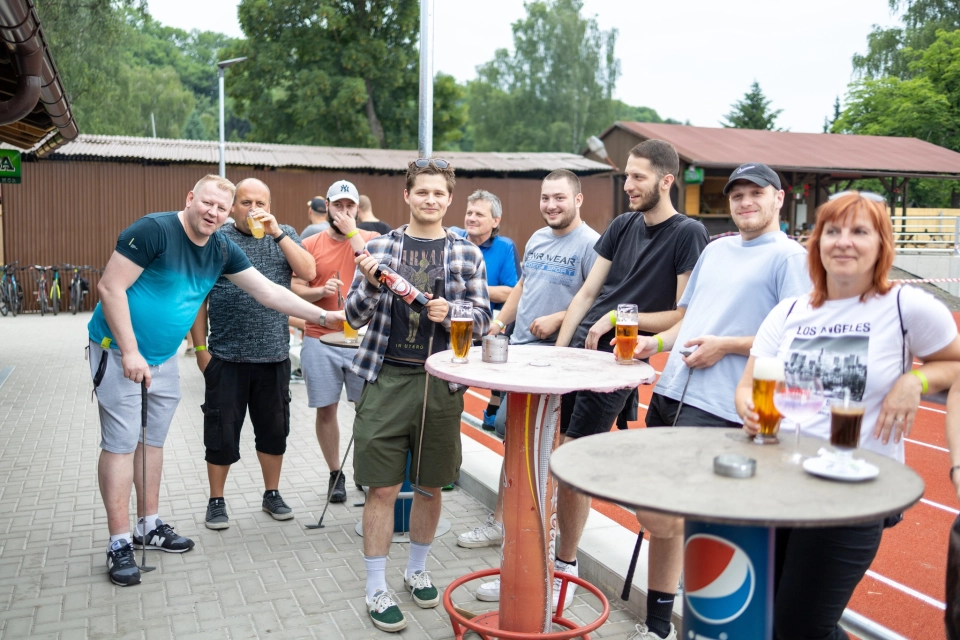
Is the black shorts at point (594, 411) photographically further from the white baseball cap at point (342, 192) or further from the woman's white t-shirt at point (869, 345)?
the white baseball cap at point (342, 192)

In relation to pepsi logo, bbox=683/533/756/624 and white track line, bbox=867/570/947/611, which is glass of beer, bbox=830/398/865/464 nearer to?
pepsi logo, bbox=683/533/756/624

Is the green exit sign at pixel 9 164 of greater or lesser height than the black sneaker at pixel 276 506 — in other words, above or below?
above

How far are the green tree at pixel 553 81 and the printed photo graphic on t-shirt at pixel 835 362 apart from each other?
4927 cm

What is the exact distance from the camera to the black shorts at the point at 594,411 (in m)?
3.90

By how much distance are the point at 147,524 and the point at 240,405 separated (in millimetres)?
845

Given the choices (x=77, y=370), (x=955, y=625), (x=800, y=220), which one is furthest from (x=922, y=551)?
(x=800, y=220)

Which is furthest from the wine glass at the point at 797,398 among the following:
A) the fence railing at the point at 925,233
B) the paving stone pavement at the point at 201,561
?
the fence railing at the point at 925,233

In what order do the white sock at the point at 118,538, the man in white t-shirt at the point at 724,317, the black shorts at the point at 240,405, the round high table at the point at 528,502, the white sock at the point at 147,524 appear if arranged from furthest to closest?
the black shorts at the point at 240,405
the white sock at the point at 147,524
the white sock at the point at 118,538
the round high table at the point at 528,502
the man in white t-shirt at the point at 724,317

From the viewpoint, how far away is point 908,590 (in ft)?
13.3

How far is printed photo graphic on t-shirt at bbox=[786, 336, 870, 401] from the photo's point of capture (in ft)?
8.05

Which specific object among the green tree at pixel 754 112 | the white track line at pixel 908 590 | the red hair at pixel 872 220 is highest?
the green tree at pixel 754 112

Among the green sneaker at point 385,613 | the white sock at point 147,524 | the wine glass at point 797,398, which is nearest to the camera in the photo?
the wine glass at point 797,398

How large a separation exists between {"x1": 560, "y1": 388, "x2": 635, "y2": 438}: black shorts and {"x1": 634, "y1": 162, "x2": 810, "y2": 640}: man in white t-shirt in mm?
456

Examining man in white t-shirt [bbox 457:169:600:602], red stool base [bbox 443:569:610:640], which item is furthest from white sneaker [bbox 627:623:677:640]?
man in white t-shirt [bbox 457:169:600:602]
